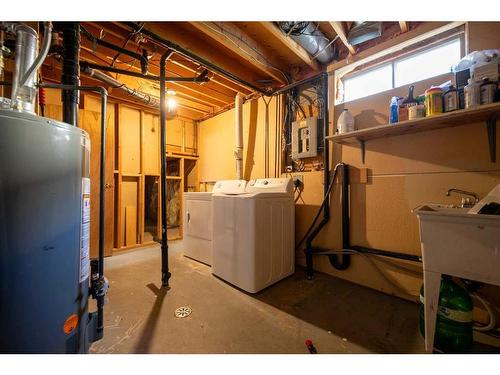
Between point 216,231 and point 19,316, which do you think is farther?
point 216,231

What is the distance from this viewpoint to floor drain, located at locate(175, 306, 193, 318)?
5.27ft

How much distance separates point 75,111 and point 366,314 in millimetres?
2548

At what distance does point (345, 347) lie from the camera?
1276mm

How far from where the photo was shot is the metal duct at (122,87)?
2.30 metres

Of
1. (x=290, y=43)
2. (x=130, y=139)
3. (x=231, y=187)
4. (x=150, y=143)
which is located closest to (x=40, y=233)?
(x=231, y=187)

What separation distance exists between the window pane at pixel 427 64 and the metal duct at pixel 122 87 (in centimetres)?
315

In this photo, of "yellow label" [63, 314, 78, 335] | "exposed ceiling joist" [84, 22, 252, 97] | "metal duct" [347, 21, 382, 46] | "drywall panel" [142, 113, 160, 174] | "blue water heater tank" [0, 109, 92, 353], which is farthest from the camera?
"drywall panel" [142, 113, 160, 174]

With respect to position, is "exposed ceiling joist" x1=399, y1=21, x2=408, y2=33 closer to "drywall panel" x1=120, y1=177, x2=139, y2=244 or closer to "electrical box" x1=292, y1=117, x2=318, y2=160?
"electrical box" x1=292, y1=117, x2=318, y2=160

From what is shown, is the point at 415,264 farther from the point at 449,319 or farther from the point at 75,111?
the point at 75,111

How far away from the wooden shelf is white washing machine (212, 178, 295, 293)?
92 centimetres

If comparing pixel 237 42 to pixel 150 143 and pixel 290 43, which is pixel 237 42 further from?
pixel 150 143

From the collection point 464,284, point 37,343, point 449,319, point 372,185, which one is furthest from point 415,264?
point 37,343

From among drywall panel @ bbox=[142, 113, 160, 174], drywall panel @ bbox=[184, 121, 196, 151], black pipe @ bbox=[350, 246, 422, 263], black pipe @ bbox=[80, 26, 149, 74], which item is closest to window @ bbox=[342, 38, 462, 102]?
black pipe @ bbox=[350, 246, 422, 263]
